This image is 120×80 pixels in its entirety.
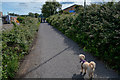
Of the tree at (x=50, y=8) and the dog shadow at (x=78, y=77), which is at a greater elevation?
the tree at (x=50, y=8)

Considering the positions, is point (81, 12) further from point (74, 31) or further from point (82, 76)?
point (82, 76)

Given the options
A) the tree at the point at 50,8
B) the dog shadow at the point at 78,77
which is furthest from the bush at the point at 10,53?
the tree at the point at 50,8

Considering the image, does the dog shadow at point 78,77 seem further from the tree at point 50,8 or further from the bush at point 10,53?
the tree at point 50,8

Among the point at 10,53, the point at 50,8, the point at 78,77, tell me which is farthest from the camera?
the point at 50,8

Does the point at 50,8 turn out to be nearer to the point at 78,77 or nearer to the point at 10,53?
the point at 10,53

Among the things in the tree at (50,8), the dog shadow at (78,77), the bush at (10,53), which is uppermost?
the tree at (50,8)

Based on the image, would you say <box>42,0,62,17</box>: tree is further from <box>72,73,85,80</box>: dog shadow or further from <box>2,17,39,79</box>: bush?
<box>72,73,85,80</box>: dog shadow

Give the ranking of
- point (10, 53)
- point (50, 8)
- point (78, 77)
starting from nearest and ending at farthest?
point (78, 77) → point (10, 53) → point (50, 8)

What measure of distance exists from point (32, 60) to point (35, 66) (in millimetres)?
662

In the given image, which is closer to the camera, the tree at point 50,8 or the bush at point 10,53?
the bush at point 10,53

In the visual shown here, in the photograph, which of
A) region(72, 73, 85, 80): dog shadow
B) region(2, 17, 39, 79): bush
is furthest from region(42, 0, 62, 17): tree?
region(72, 73, 85, 80): dog shadow

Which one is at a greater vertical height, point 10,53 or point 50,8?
point 50,8

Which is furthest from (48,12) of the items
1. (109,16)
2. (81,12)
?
(109,16)

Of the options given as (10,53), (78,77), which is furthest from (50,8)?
(78,77)
